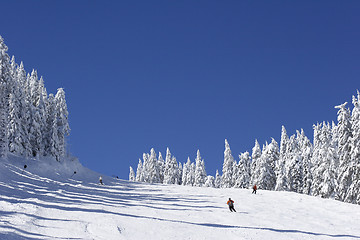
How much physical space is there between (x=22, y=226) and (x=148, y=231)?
21.4 ft

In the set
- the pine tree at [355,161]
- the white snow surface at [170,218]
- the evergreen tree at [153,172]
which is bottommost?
the white snow surface at [170,218]

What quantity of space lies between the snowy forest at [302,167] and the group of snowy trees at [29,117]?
36.5 m

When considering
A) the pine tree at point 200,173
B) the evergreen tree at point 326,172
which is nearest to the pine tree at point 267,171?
the evergreen tree at point 326,172

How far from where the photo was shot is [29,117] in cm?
5547

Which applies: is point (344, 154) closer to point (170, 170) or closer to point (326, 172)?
point (326, 172)

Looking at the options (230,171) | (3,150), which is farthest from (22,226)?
(230,171)

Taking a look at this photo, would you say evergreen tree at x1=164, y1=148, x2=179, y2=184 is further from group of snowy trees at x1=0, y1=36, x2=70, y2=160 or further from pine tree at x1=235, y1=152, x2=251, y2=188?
group of snowy trees at x1=0, y1=36, x2=70, y2=160

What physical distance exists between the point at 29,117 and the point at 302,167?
1982 inches

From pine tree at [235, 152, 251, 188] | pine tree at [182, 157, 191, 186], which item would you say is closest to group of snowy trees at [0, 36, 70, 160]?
pine tree at [235, 152, 251, 188]

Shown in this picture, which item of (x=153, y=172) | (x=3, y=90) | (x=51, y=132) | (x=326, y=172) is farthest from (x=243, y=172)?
(x=3, y=90)

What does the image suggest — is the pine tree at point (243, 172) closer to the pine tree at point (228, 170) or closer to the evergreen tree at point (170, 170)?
the pine tree at point (228, 170)

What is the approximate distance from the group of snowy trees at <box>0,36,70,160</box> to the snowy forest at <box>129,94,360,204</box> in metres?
36.5

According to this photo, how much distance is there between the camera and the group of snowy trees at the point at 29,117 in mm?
42625

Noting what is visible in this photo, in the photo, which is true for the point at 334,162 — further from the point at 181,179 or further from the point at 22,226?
the point at 181,179
